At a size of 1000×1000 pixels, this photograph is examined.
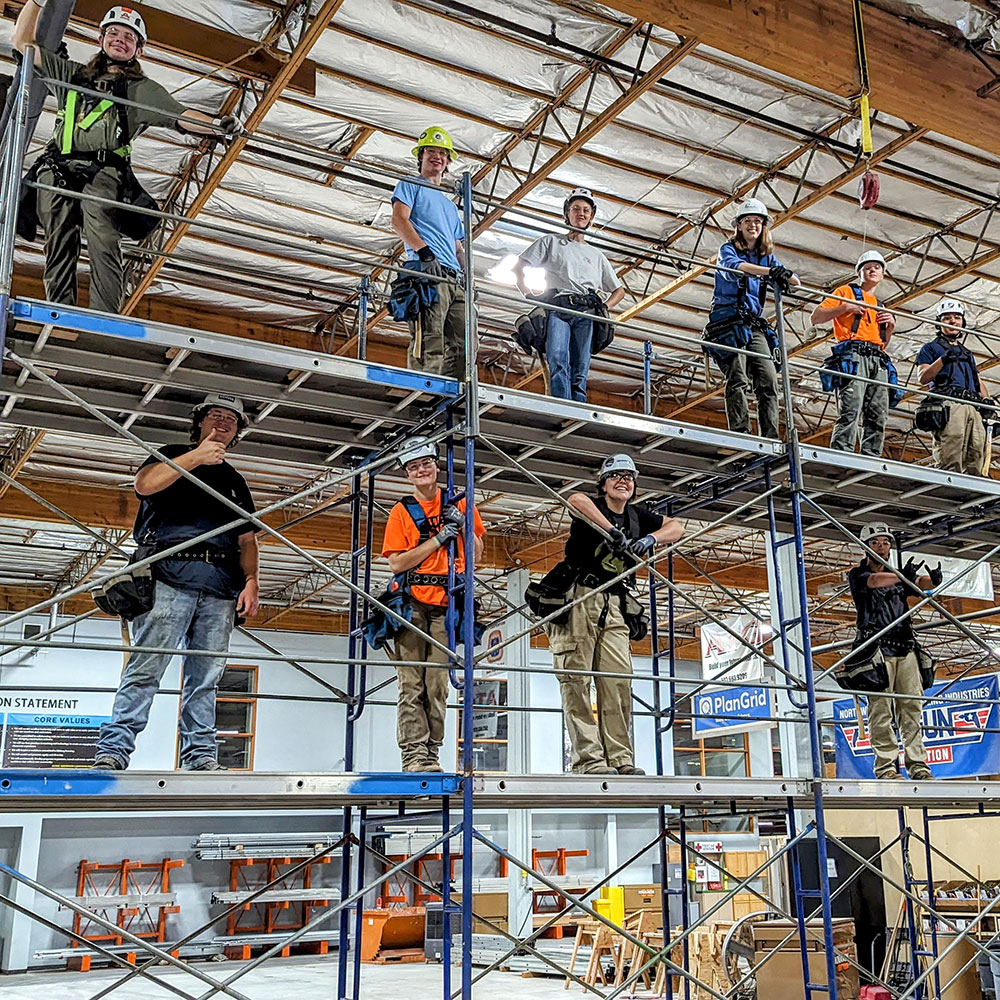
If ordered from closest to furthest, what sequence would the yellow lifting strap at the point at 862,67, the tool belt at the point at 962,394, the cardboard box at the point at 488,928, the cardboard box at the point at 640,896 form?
the yellow lifting strap at the point at 862,67
the tool belt at the point at 962,394
the cardboard box at the point at 640,896
the cardboard box at the point at 488,928

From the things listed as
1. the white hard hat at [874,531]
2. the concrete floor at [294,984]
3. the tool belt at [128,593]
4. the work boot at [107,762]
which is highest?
the white hard hat at [874,531]

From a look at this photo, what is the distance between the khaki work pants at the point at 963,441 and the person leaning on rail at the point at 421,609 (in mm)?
5651

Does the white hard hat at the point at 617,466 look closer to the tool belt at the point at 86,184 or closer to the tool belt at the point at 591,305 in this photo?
the tool belt at the point at 591,305

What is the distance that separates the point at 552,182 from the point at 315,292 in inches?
146

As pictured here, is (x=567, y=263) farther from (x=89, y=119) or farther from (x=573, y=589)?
(x=89, y=119)

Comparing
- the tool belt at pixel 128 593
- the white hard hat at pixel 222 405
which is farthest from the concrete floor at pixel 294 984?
the white hard hat at pixel 222 405

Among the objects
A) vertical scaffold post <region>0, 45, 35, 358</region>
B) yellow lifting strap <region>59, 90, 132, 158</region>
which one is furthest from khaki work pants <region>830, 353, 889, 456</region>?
vertical scaffold post <region>0, 45, 35, 358</region>

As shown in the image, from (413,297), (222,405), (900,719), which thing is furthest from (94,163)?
(900,719)

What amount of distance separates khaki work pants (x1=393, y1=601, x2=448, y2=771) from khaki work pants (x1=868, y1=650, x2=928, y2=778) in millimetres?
4206

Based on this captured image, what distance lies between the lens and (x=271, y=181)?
1177 centimetres

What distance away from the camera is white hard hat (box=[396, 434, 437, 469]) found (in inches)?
284

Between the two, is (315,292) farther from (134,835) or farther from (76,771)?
(134,835)

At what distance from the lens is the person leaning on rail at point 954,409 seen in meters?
10.6

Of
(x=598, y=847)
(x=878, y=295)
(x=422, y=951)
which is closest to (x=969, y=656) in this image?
(x=598, y=847)
